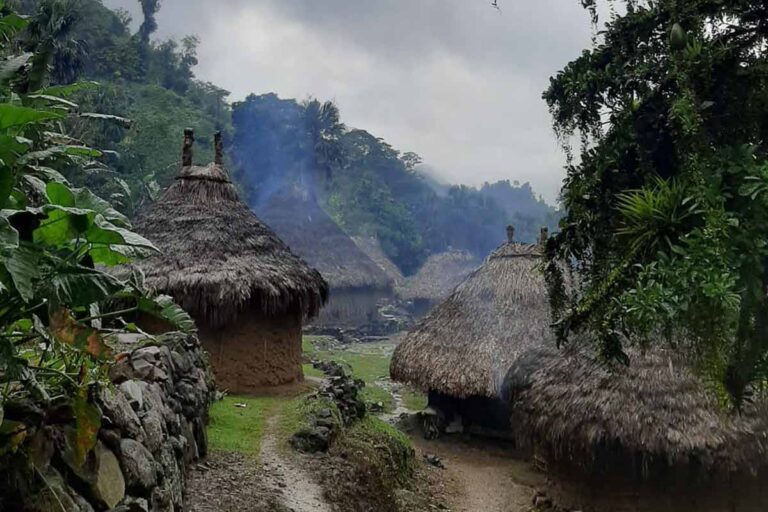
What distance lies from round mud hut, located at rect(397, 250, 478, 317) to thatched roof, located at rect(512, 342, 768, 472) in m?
25.0

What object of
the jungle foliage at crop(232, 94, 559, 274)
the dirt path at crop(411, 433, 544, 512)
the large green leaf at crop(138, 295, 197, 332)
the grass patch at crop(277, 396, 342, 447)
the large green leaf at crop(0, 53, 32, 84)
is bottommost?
the dirt path at crop(411, 433, 544, 512)

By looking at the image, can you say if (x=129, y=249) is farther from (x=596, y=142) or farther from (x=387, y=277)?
(x=387, y=277)

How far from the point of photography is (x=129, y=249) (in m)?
3.00

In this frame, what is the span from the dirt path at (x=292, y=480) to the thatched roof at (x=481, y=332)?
6.13m

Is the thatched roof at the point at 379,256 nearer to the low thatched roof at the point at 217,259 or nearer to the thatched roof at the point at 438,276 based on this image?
the thatched roof at the point at 438,276

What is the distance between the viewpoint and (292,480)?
6602 millimetres

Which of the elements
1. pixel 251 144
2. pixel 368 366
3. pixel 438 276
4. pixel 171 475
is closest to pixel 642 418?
pixel 171 475

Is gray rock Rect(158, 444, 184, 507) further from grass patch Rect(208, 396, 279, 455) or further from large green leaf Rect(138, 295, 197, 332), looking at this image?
grass patch Rect(208, 396, 279, 455)

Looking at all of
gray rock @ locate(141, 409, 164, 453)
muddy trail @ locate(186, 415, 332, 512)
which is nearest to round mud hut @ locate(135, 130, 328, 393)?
muddy trail @ locate(186, 415, 332, 512)

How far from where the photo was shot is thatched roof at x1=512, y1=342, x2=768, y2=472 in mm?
7902

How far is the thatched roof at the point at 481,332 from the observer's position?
42.4 feet

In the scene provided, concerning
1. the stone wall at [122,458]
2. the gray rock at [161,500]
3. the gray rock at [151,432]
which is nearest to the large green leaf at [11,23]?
the stone wall at [122,458]

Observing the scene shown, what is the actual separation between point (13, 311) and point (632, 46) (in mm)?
4704

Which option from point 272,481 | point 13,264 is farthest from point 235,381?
point 13,264
